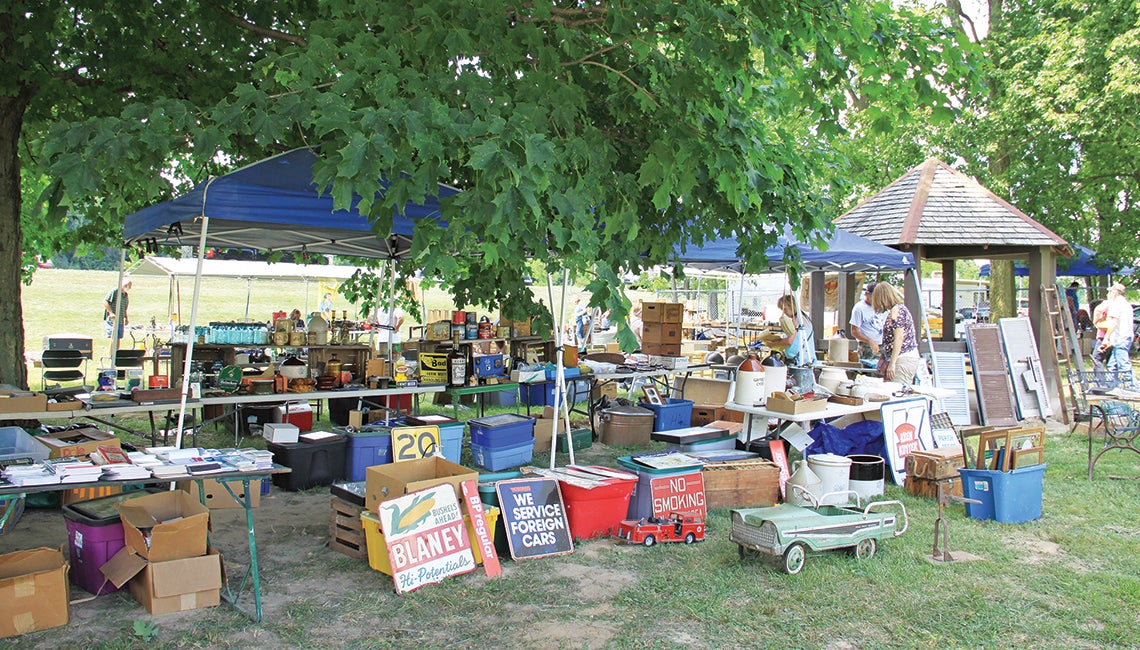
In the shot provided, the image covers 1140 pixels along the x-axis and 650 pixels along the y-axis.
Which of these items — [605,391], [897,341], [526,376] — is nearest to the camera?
[897,341]

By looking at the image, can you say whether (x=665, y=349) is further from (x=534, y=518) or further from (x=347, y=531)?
(x=347, y=531)

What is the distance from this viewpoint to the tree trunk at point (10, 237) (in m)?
8.14

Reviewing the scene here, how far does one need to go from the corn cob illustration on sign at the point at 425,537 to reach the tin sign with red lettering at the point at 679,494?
1553 millimetres

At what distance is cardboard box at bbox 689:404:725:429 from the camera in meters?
10.1

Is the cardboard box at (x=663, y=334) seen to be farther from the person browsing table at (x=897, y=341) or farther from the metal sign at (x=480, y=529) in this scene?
the metal sign at (x=480, y=529)

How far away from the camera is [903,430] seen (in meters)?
7.86

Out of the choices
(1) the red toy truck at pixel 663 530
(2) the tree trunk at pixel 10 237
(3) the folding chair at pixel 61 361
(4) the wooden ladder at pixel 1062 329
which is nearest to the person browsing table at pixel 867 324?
(4) the wooden ladder at pixel 1062 329

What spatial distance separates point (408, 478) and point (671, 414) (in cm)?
502

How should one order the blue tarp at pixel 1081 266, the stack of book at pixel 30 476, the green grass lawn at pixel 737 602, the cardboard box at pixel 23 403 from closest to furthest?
the stack of book at pixel 30 476 → the green grass lawn at pixel 737 602 → the cardboard box at pixel 23 403 → the blue tarp at pixel 1081 266

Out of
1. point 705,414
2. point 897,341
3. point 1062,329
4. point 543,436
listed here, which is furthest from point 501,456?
point 1062,329

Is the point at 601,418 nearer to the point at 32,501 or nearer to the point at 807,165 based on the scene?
the point at 807,165

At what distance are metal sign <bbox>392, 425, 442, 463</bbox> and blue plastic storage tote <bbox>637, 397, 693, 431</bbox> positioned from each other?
10.4 feet

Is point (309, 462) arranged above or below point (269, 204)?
below

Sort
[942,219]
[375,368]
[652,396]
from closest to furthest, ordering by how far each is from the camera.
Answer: [375,368] → [652,396] → [942,219]
